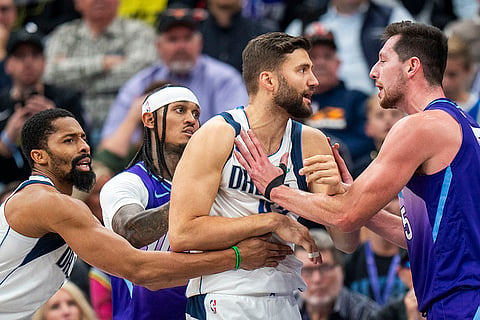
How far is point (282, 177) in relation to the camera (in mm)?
5875

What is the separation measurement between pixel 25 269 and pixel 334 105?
17.4 feet

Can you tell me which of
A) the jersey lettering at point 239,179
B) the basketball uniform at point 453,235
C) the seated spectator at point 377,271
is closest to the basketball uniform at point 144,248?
the jersey lettering at point 239,179

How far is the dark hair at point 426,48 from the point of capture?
5.92 metres

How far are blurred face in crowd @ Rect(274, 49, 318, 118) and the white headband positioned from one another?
1.17m

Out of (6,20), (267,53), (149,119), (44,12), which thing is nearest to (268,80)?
(267,53)

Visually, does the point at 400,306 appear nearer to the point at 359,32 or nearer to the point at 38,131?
the point at 38,131

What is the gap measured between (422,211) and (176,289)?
6.45 ft

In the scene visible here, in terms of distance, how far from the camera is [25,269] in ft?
20.3

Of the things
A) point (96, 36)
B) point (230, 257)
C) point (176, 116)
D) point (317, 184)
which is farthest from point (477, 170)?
point (96, 36)

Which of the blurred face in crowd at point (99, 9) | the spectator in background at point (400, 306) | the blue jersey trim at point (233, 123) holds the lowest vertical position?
the spectator in background at point (400, 306)

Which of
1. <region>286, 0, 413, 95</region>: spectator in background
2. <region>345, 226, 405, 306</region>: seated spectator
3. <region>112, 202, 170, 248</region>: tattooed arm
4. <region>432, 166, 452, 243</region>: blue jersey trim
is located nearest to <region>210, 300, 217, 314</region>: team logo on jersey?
<region>112, 202, 170, 248</region>: tattooed arm

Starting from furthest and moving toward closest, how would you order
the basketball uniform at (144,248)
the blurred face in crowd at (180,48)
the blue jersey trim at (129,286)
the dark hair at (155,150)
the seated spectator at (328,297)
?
the blurred face in crowd at (180,48), the seated spectator at (328,297), the dark hair at (155,150), the blue jersey trim at (129,286), the basketball uniform at (144,248)

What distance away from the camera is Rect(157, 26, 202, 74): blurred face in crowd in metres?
10.9

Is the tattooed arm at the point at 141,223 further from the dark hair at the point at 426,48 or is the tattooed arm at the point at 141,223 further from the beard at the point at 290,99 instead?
the dark hair at the point at 426,48
